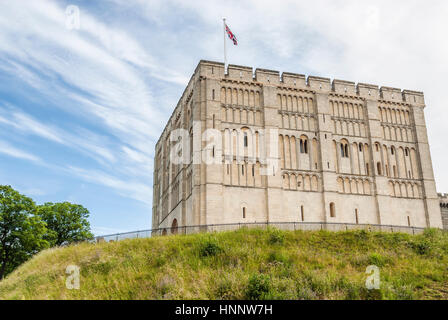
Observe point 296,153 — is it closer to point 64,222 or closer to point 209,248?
point 209,248

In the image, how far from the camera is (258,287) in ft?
66.2

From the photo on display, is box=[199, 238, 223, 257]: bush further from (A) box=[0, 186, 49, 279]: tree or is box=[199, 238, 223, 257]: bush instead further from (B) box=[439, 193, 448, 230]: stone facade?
(B) box=[439, 193, 448, 230]: stone facade

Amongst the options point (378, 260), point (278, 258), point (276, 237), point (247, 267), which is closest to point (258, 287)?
point (247, 267)

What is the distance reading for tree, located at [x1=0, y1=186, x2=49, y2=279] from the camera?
40.2m

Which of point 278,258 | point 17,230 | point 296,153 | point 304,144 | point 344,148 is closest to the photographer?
point 278,258

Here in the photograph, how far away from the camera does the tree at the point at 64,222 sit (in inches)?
1886

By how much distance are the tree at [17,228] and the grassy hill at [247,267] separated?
9.79m

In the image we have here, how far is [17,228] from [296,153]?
25269 millimetres

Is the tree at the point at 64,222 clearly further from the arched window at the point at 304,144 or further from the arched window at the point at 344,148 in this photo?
the arched window at the point at 344,148

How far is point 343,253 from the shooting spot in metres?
27.8

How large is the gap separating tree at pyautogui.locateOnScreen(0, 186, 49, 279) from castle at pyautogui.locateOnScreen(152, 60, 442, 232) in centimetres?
1255

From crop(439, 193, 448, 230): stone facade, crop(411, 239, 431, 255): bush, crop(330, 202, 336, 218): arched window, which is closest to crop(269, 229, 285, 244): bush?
crop(411, 239, 431, 255): bush
